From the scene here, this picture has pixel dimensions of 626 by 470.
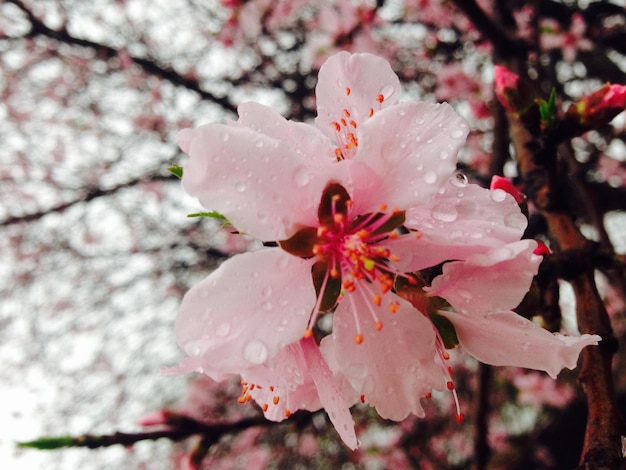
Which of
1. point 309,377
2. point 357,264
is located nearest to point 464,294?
point 357,264

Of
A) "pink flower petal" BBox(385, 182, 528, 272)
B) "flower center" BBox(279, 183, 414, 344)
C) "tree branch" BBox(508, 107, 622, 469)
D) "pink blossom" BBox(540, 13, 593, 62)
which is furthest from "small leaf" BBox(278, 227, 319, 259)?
"pink blossom" BBox(540, 13, 593, 62)

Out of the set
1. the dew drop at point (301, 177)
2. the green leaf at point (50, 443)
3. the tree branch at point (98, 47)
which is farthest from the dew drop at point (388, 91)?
the tree branch at point (98, 47)

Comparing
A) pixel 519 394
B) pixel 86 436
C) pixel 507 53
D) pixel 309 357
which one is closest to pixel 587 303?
pixel 309 357

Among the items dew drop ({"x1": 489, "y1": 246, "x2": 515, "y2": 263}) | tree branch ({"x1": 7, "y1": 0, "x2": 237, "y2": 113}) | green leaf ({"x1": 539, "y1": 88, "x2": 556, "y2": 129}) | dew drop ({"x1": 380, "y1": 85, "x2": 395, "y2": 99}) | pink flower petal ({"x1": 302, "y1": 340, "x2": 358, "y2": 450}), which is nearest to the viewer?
dew drop ({"x1": 489, "y1": 246, "x2": 515, "y2": 263})

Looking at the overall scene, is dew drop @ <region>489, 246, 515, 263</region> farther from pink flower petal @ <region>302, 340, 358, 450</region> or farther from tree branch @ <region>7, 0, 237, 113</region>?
tree branch @ <region>7, 0, 237, 113</region>

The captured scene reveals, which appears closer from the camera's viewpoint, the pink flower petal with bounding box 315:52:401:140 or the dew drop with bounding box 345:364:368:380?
the dew drop with bounding box 345:364:368:380

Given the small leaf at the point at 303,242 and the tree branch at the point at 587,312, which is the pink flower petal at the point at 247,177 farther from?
the tree branch at the point at 587,312
